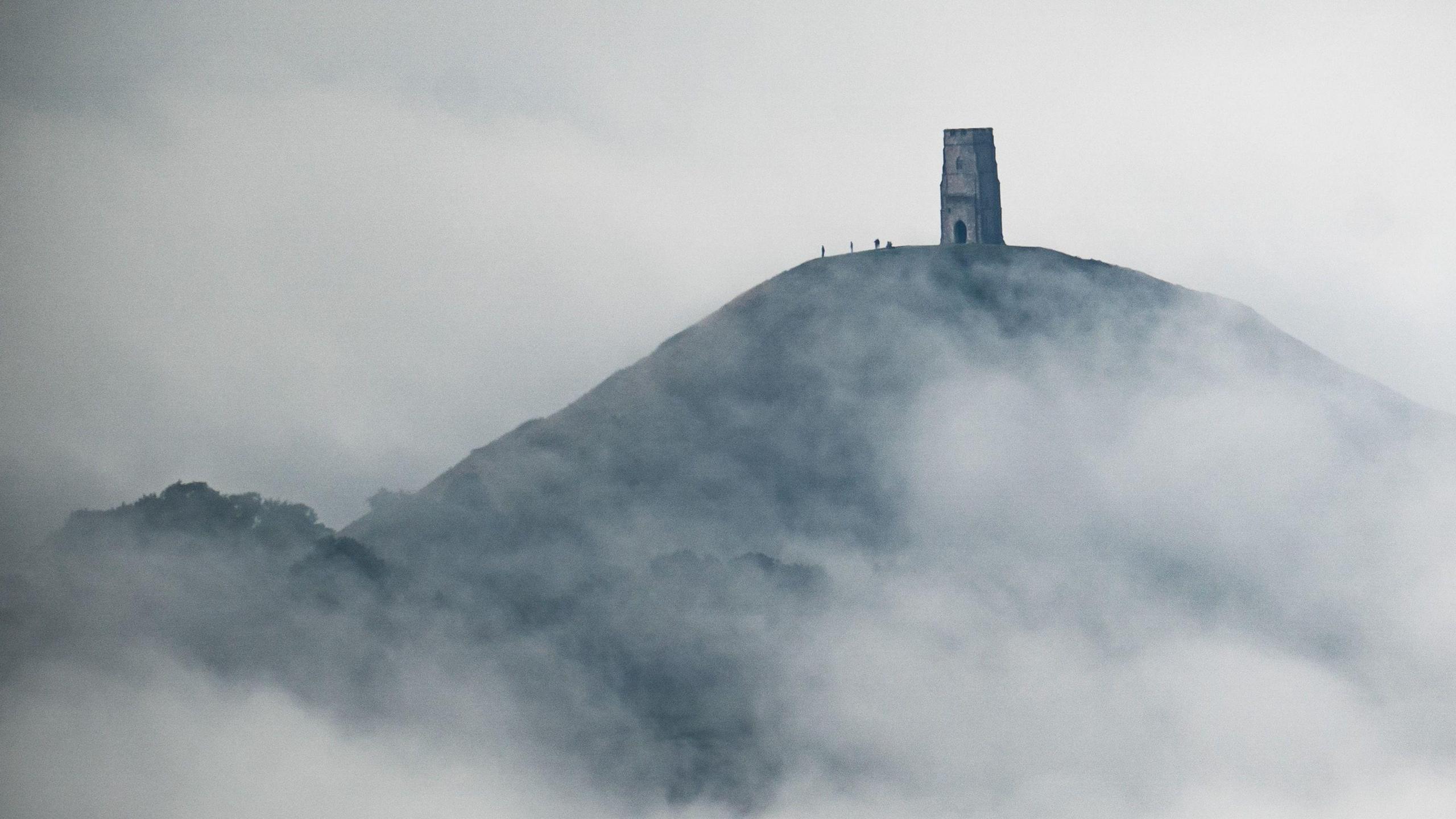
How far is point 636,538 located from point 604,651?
8.60 meters

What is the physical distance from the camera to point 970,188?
145 m

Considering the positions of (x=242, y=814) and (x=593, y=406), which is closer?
(x=242, y=814)

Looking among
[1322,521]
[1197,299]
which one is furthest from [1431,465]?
[1197,299]

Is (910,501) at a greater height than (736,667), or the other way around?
(910,501)

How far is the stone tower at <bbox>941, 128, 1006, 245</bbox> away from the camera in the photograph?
144625 millimetres

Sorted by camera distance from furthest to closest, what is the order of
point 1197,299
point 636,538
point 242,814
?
1. point 1197,299
2. point 636,538
3. point 242,814

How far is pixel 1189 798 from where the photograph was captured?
134 metres

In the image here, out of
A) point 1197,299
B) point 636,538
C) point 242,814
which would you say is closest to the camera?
point 242,814

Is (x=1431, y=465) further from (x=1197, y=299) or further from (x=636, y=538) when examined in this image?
(x=636, y=538)

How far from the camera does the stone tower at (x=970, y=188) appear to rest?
14462 centimetres

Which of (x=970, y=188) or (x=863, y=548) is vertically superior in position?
(x=970, y=188)

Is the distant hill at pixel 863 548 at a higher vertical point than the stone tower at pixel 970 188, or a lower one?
lower

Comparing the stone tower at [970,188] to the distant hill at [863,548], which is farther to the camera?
the stone tower at [970,188]

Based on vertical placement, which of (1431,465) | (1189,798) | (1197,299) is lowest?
(1189,798)
